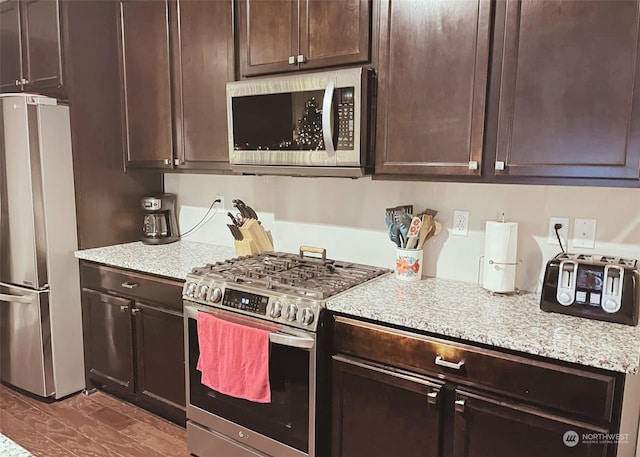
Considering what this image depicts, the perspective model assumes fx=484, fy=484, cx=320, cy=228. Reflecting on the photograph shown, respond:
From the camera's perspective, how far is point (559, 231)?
6.68 feet

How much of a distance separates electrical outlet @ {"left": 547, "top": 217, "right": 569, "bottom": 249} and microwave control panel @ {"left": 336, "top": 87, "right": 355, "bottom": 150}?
907 millimetres

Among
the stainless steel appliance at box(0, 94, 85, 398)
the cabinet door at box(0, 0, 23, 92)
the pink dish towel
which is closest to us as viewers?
the pink dish towel

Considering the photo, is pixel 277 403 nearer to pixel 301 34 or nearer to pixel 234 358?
pixel 234 358

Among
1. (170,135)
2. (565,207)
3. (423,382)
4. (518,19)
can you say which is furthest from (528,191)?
(170,135)

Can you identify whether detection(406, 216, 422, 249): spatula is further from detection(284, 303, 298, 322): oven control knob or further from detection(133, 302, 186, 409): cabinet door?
detection(133, 302, 186, 409): cabinet door

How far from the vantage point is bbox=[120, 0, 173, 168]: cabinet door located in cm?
278

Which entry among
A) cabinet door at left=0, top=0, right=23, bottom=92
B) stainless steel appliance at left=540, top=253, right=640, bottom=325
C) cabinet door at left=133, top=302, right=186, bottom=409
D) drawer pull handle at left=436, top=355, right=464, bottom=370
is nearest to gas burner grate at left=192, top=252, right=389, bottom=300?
cabinet door at left=133, top=302, right=186, bottom=409

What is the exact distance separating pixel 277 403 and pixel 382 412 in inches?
18.8

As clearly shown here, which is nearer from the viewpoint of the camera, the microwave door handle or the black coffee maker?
the microwave door handle

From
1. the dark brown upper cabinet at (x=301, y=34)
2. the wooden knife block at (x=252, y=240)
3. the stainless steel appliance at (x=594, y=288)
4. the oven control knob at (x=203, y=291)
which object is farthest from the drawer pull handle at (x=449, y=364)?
the wooden knife block at (x=252, y=240)

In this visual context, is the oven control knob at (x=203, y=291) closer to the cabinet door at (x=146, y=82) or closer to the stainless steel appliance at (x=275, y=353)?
the stainless steel appliance at (x=275, y=353)

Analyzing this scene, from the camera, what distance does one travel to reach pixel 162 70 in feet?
9.17

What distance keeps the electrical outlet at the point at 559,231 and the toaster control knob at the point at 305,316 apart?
106cm

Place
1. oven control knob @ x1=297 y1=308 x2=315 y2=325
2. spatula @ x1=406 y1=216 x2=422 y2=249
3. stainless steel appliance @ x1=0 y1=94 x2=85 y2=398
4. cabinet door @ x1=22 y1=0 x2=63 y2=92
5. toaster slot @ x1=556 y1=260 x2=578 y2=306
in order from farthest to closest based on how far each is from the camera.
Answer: cabinet door @ x1=22 y1=0 x2=63 y2=92
stainless steel appliance @ x1=0 y1=94 x2=85 y2=398
spatula @ x1=406 y1=216 x2=422 y2=249
oven control knob @ x1=297 y1=308 x2=315 y2=325
toaster slot @ x1=556 y1=260 x2=578 y2=306
